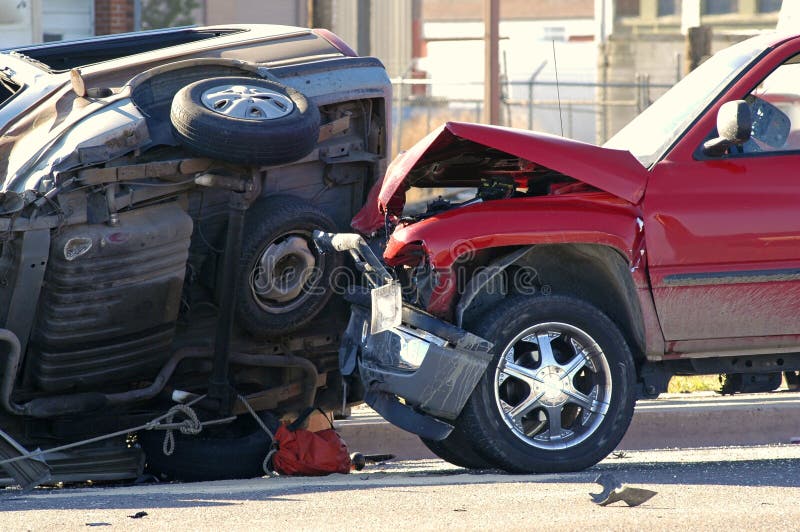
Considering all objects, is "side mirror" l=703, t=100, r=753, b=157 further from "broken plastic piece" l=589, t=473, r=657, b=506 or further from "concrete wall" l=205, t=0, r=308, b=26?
"concrete wall" l=205, t=0, r=308, b=26

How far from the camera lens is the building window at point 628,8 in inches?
1420

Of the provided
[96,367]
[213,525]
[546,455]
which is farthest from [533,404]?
[96,367]

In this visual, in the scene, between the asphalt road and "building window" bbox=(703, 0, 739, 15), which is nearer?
the asphalt road

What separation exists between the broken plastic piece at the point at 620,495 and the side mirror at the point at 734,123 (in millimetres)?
1745

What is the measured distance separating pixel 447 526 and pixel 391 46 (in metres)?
27.3

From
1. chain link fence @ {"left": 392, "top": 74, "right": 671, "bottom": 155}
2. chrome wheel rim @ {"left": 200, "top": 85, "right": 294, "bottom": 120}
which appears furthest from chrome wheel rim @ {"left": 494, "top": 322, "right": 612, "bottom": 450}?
chain link fence @ {"left": 392, "top": 74, "right": 671, "bottom": 155}

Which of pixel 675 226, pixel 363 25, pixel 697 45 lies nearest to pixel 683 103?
pixel 675 226

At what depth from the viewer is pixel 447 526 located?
4.80 m

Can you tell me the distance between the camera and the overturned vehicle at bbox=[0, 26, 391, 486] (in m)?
6.05

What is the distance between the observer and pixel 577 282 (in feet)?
20.7

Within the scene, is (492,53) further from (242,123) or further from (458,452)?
(458,452)

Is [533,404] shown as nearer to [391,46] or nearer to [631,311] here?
[631,311]

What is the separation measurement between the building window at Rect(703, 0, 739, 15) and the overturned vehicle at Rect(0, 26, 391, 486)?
99.2 feet

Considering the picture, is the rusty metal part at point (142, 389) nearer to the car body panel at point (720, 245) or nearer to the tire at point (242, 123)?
the tire at point (242, 123)
